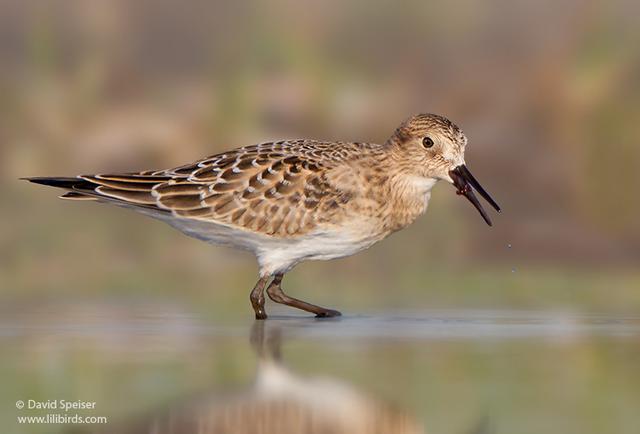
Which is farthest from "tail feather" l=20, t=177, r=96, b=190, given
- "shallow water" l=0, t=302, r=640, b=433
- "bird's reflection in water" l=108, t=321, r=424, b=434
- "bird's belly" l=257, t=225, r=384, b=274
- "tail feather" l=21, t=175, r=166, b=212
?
"bird's reflection in water" l=108, t=321, r=424, b=434

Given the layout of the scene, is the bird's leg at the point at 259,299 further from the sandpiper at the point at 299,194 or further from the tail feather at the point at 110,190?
the tail feather at the point at 110,190

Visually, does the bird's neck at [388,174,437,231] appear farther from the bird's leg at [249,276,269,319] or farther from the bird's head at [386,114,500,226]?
the bird's leg at [249,276,269,319]

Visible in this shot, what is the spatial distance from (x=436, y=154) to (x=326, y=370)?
410cm

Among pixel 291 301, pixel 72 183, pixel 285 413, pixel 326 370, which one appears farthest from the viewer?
pixel 291 301

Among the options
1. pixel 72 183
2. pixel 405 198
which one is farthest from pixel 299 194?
pixel 72 183

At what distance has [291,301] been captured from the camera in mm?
15469

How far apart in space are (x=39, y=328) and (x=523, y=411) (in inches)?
207

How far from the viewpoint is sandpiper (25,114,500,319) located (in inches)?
591

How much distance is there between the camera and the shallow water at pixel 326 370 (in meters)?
9.95

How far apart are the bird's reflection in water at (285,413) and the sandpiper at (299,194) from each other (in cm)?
367

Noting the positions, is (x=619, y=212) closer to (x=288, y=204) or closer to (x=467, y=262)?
(x=467, y=262)

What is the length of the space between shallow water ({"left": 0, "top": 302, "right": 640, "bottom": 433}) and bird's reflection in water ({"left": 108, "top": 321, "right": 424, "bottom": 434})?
0.01 meters

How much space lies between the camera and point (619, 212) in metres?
20.2

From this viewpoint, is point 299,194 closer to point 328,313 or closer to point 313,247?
point 313,247
